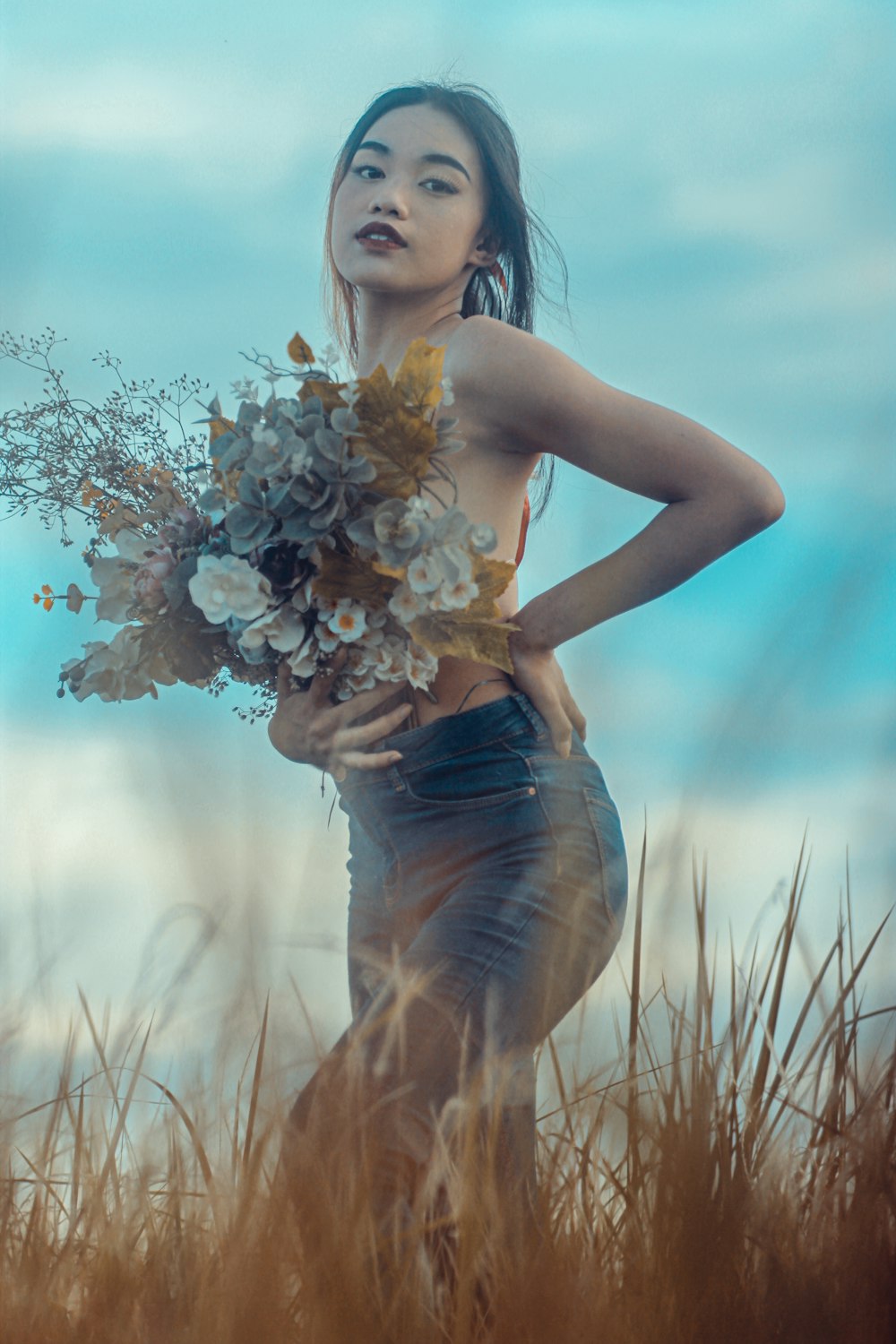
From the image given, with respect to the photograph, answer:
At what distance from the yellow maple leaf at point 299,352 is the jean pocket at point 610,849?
0.83m

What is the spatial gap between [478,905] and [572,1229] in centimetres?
44

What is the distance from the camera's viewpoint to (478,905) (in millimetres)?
1780

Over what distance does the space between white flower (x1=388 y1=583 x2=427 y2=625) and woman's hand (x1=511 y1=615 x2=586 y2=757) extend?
0.22 meters

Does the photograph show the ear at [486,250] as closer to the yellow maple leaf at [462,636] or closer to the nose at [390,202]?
the nose at [390,202]

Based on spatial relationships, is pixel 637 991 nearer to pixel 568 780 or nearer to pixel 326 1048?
pixel 326 1048

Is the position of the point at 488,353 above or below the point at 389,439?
above

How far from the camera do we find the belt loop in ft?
6.52

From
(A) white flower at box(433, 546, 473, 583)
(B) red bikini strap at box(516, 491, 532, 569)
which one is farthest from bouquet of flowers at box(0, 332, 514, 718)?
(B) red bikini strap at box(516, 491, 532, 569)

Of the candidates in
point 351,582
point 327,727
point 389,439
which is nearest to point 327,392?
point 389,439

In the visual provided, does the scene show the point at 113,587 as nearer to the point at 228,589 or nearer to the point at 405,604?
the point at 228,589

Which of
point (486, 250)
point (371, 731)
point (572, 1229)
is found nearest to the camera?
point (572, 1229)

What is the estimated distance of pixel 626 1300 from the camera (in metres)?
1.18

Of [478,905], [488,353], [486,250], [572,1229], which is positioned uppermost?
[486,250]

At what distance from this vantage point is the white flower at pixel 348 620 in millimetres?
1870
